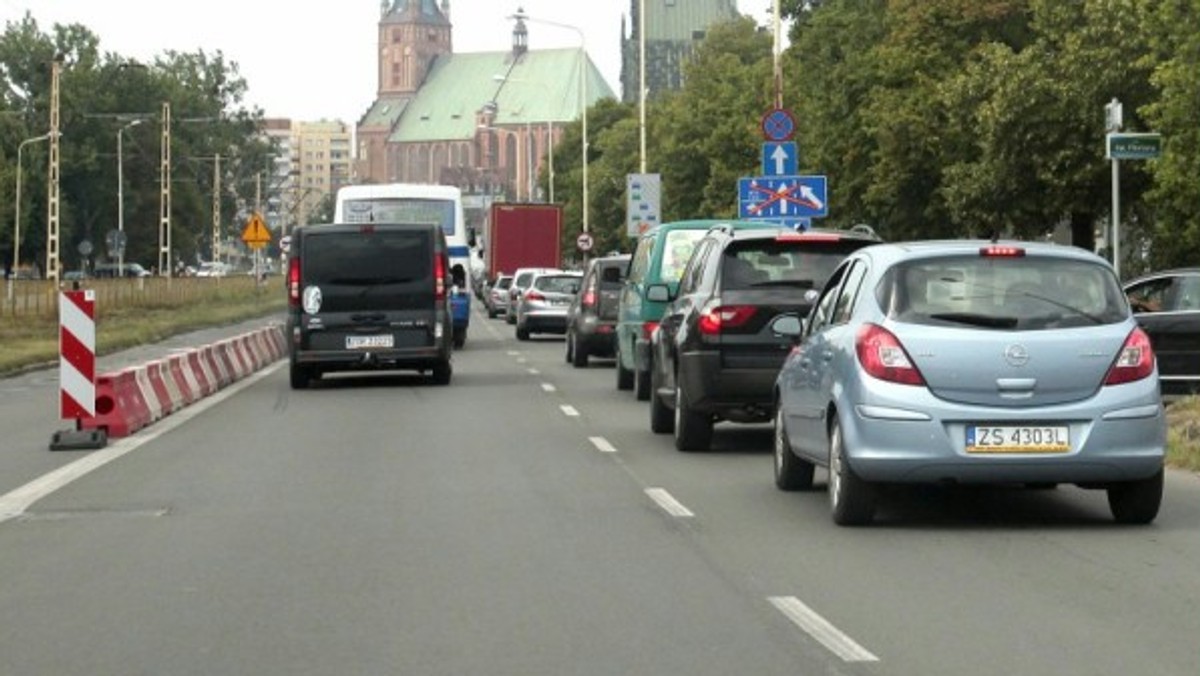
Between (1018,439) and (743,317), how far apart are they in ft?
18.9

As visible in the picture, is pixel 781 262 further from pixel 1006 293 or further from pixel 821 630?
pixel 821 630

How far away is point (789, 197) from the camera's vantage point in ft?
124

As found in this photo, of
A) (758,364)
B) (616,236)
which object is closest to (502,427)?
(758,364)

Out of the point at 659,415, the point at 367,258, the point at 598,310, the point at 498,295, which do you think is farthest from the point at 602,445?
the point at 498,295

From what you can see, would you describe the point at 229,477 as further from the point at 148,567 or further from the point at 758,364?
the point at 148,567

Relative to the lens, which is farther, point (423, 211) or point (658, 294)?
point (423, 211)

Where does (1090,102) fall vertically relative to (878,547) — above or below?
above

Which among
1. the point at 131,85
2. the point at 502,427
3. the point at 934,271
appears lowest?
the point at 502,427

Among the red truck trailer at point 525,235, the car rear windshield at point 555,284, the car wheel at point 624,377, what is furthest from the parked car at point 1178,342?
the red truck trailer at point 525,235

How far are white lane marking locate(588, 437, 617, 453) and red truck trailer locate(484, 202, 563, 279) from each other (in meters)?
53.7

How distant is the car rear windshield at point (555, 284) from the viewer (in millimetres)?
49906

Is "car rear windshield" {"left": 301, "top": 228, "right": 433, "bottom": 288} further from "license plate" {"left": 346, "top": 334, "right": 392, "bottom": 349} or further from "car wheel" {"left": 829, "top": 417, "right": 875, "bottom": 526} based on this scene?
"car wheel" {"left": 829, "top": 417, "right": 875, "bottom": 526}

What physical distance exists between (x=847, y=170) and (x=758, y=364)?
4315cm

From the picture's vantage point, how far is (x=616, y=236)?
12212cm
